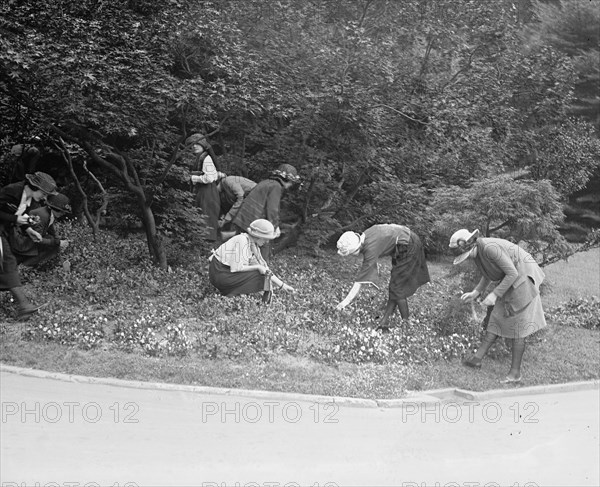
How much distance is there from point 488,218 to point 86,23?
560 cm

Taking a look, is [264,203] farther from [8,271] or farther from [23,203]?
[8,271]

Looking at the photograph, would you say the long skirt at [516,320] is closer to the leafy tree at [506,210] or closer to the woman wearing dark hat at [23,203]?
the leafy tree at [506,210]

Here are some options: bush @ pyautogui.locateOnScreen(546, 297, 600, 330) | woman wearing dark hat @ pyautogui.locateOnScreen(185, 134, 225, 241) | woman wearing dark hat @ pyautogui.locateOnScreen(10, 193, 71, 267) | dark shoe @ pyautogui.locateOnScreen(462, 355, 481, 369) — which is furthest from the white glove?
woman wearing dark hat @ pyautogui.locateOnScreen(185, 134, 225, 241)

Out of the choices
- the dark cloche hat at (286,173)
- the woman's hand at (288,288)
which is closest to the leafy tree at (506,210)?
the woman's hand at (288,288)

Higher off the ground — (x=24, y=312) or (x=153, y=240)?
(x=24, y=312)

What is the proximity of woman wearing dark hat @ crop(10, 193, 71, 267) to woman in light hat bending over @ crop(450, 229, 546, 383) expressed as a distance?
508 centimetres

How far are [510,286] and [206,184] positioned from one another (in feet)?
20.8

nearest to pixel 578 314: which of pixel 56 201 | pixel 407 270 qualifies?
pixel 407 270

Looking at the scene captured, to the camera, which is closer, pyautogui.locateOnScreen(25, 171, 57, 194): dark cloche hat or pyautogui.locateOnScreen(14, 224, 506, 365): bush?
pyautogui.locateOnScreen(14, 224, 506, 365): bush

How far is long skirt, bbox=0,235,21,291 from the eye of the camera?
941 centimetres

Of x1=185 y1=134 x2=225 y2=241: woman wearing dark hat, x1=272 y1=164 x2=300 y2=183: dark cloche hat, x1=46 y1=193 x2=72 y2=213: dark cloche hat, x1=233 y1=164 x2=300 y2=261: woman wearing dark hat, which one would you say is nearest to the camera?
x1=46 y1=193 x2=72 y2=213: dark cloche hat

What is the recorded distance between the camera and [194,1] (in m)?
12.1

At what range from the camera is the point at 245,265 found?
10.4m

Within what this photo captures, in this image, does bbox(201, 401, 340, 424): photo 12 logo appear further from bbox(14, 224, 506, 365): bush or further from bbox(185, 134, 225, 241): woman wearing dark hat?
bbox(185, 134, 225, 241): woman wearing dark hat
